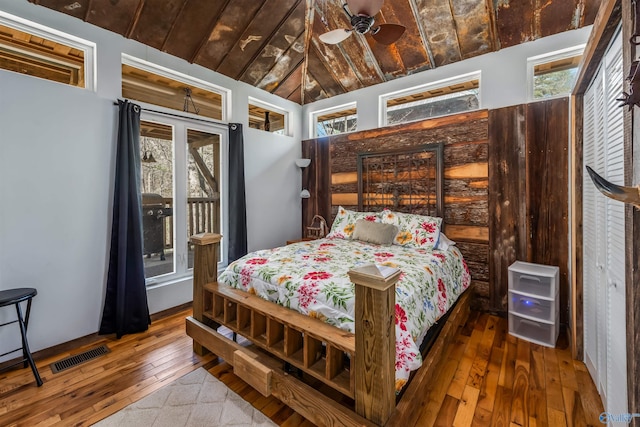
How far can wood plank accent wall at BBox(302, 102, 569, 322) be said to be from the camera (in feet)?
8.49

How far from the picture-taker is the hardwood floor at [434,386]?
156 cm

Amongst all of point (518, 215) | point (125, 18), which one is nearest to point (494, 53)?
point (518, 215)

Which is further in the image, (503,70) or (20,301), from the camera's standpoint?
(503,70)

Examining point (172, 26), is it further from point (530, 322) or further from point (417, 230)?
point (530, 322)

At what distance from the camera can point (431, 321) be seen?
177 centimetres

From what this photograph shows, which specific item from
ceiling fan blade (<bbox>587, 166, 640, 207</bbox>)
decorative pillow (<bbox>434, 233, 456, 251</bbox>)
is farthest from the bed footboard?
decorative pillow (<bbox>434, 233, 456, 251</bbox>)

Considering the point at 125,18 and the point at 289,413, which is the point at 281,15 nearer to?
the point at 125,18

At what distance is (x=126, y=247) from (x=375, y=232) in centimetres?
237

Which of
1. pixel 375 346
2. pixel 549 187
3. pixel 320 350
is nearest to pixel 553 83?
pixel 549 187

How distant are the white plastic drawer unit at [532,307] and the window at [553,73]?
1.88m

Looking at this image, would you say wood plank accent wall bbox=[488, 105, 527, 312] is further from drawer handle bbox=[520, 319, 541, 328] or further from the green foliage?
drawer handle bbox=[520, 319, 541, 328]

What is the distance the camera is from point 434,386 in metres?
1.79

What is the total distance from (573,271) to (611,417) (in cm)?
108

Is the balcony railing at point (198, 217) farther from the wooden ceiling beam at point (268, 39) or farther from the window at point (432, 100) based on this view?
the window at point (432, 100)
